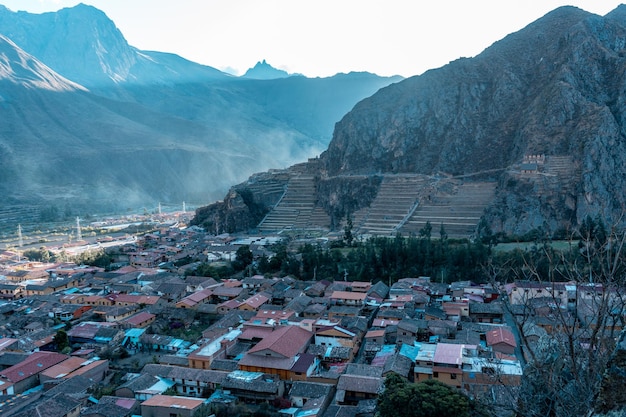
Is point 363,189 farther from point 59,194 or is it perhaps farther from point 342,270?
point 59,194

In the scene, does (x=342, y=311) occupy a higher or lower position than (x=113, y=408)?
higher

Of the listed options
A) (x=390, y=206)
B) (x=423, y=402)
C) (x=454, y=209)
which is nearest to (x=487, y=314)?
(x=423, y=402)

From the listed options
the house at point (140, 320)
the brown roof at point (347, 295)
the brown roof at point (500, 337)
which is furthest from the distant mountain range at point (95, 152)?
the brown roof at point (500, 337)

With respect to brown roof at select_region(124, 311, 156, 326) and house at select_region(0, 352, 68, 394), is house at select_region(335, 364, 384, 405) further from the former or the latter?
brown roof at select_region(124, 311, 156, 326)

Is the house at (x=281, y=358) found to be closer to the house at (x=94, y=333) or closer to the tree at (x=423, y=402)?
the tree at (x=423, y=402)

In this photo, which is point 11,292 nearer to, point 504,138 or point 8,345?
point 8,345

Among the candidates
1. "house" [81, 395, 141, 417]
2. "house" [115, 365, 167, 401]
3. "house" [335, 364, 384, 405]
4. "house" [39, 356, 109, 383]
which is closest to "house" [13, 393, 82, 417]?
"house" [81, 395, 141, 417]
